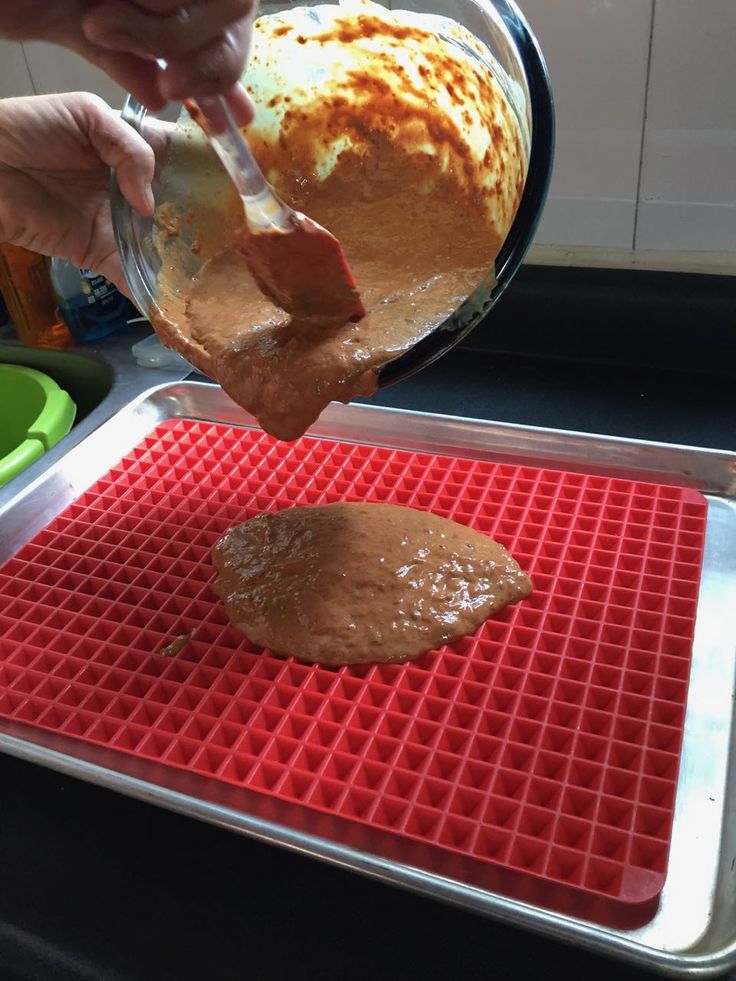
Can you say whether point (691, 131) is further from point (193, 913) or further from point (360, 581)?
point (193, 913)

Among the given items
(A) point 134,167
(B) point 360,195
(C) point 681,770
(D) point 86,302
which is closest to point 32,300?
(D) point 86,302

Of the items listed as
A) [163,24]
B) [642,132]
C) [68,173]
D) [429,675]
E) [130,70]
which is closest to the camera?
[163,24]

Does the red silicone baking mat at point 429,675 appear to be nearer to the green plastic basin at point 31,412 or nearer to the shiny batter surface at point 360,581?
the shiny batter surface at point 360,581

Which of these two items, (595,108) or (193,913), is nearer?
(193,913)

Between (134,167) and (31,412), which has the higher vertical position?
(134,167)

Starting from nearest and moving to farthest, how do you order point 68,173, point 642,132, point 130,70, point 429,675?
point 130,70 → point 429,675 → point 68,173 → point 642,132

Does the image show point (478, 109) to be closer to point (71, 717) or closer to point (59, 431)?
point (71, 717)

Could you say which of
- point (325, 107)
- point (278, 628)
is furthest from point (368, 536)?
point (325, 107)
